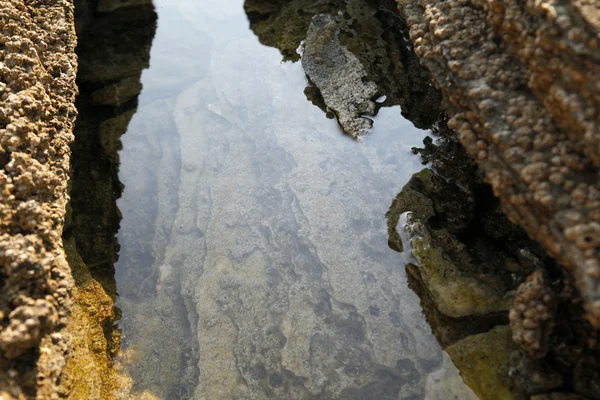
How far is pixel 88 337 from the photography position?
2086 millimetres

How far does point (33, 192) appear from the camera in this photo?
6.27 feet

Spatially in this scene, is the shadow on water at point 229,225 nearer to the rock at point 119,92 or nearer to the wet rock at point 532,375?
the rock at point 119,92

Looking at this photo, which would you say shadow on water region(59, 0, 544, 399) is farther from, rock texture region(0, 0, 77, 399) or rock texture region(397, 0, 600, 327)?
rock texture region(397, 0, 600, 327)

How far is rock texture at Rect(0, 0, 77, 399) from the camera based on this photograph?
1.64 meters

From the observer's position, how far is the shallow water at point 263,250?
82.8 inches

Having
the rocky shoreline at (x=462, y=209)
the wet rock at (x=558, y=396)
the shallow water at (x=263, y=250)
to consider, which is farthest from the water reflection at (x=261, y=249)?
the wet rock at (x=558, y=396)

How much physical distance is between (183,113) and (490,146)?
213 centimetres

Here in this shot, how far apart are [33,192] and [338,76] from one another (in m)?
1.90

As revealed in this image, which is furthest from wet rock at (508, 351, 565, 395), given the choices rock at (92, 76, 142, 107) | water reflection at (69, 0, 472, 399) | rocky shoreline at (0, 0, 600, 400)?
rock at (92, 76, 142, 107)

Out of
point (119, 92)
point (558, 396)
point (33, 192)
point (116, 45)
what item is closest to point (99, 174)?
point (119, 92)

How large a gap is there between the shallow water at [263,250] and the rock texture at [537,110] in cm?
75

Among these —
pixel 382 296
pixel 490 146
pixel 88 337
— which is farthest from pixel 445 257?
pixel 88 337

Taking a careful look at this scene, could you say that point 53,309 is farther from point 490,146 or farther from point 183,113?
point 183,113

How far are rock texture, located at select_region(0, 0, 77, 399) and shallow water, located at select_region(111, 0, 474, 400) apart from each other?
525 millimetres
